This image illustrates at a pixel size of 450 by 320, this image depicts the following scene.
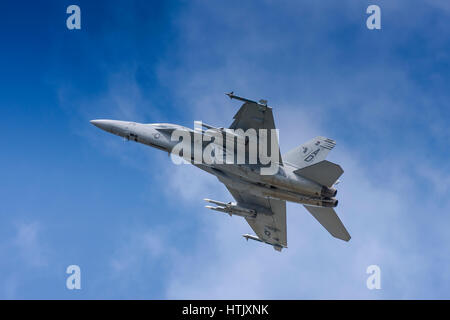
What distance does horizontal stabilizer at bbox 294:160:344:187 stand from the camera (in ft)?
101

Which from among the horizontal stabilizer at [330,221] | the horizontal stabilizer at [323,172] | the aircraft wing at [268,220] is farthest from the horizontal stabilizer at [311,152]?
the aircraft wing at [268,220]

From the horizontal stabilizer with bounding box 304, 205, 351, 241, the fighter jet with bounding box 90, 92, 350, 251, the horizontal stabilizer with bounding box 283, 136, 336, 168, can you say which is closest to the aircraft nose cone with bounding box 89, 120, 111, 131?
the fighter jet with bounding box 90, 92, 350, 251

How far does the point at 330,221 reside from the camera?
34156 millimetres

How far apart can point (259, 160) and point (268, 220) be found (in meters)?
8.12

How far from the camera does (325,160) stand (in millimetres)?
30719

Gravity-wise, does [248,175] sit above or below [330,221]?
above

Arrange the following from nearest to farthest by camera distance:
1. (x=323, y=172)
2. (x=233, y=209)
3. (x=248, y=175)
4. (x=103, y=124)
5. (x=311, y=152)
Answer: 1. (x=323, y=172)
2. (x=311, y=152)
3. (x=248, y=175)
4. (x=103, y=124)
5. (x=233, y=209)

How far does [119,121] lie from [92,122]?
2083 mm

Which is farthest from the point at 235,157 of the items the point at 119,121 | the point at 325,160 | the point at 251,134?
the point at 119,121

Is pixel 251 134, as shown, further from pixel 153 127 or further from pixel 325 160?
pixel 153 127

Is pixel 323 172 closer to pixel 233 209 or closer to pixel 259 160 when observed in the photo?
pixel 259 160

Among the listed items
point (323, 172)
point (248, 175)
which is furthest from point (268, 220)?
point (323, 172)

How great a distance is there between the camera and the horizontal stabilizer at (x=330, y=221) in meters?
33.9

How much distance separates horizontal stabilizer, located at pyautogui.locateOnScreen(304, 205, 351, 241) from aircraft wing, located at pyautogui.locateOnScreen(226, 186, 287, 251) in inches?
177
